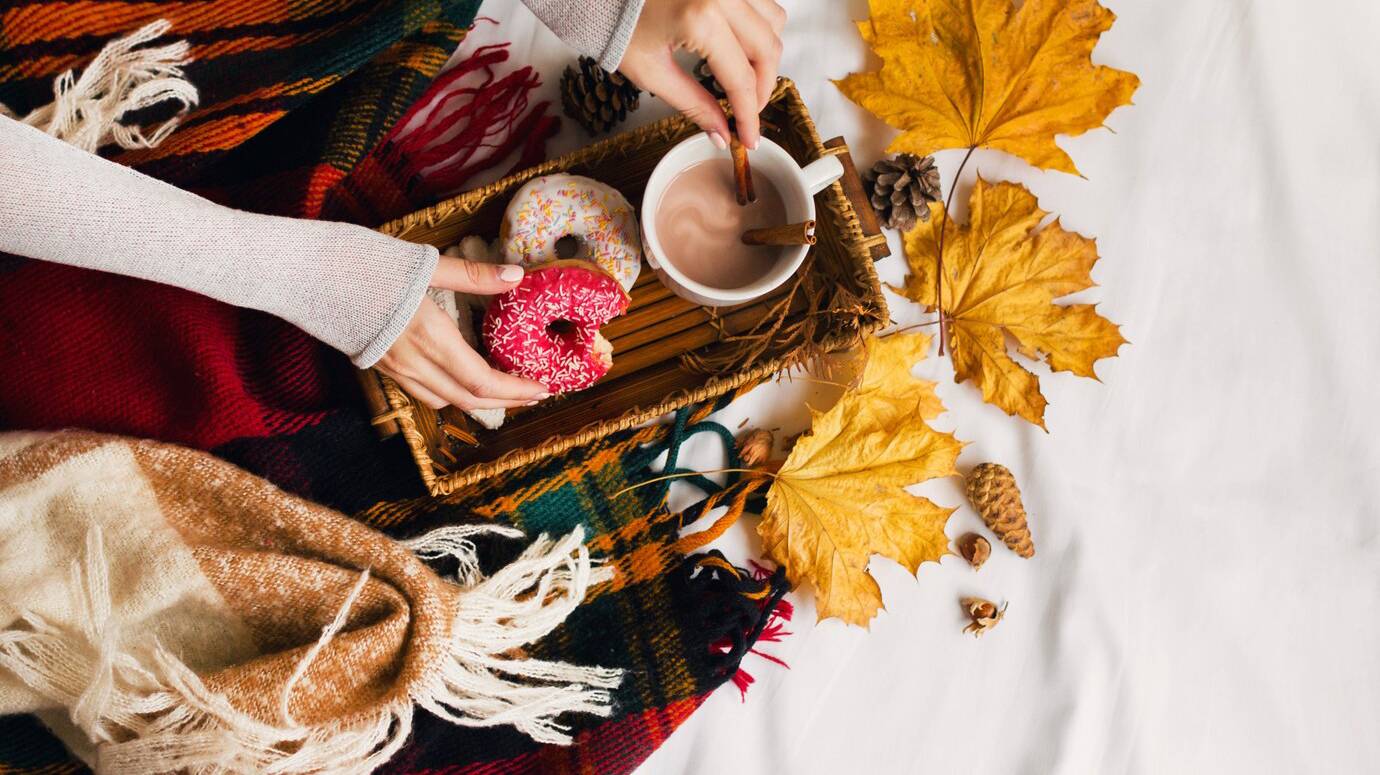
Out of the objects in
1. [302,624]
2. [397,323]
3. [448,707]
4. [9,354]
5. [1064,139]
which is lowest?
[448,707]

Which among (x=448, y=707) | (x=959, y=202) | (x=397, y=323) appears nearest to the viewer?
(x=397, y=323)

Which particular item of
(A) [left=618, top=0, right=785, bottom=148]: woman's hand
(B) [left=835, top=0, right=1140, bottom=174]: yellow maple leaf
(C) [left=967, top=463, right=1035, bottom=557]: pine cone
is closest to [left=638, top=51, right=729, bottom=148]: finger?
(A) [left=618, top=0, right=785, bottom=148]: woman's hand

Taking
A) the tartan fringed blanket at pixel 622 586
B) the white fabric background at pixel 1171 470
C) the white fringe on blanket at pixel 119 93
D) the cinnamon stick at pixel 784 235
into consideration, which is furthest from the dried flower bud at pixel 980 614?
the white fringe on blanket at pixel 119 93

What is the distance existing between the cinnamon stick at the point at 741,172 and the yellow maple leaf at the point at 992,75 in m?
0.16

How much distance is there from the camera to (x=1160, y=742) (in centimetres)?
85

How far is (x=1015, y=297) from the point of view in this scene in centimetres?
84

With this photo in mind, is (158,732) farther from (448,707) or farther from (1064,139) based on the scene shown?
(1064,139)

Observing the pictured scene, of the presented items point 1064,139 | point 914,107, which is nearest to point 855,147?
point 914,107

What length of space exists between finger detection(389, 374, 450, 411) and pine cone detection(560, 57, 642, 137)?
0.32 meters

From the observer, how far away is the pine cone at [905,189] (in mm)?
843

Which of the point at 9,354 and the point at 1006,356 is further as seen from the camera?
the point at 1006,356

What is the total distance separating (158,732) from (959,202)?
0.84 m

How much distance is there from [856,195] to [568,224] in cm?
28

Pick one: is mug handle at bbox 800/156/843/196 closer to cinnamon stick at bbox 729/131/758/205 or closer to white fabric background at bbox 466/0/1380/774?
cinnamon stick at bbox 729/131/758/205
